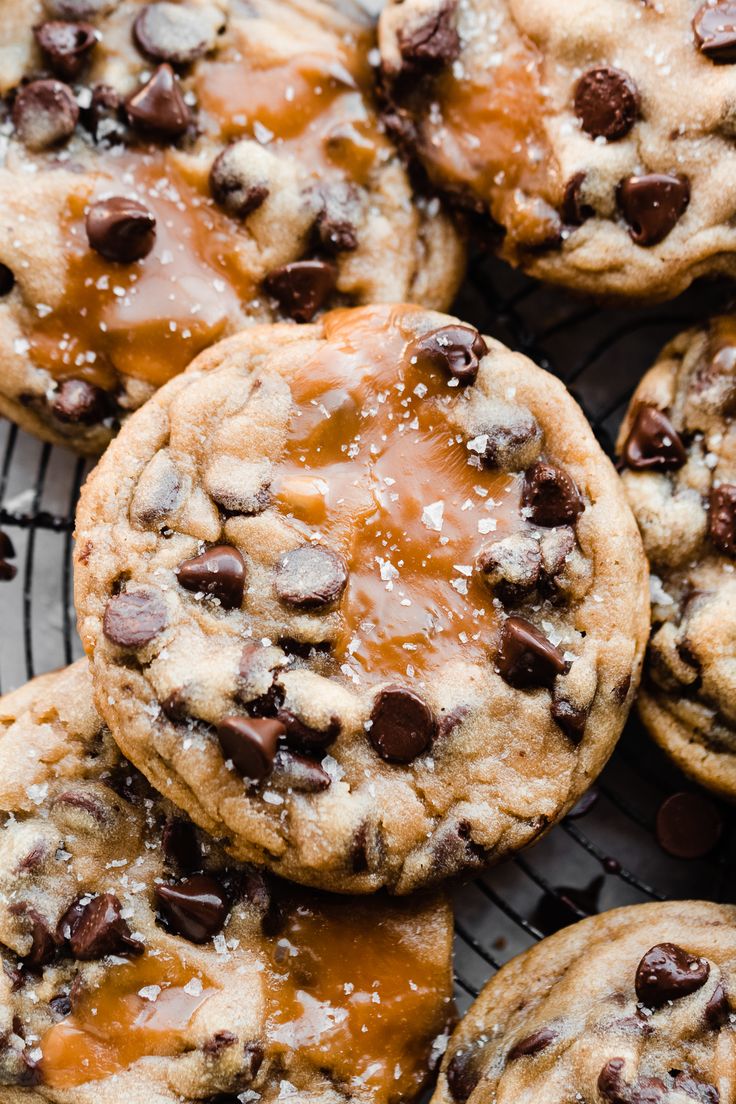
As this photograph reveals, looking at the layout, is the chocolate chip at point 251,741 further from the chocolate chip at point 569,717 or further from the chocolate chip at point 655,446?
the chocolate chip at point 655,446

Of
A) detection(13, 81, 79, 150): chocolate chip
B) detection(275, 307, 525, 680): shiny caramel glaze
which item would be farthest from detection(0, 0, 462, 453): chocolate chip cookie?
detection(275, 307, 525, 680): shiny caramel glaze

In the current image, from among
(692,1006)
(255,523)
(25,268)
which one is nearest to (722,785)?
(692,1006)

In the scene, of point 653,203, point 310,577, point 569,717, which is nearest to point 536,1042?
point 569,717

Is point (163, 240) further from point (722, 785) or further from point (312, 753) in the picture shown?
point (722, 785)

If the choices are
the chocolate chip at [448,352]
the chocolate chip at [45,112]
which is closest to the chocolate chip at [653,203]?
the chocolate chip at [448,352]

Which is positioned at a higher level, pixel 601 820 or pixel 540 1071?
pixel 540 1071

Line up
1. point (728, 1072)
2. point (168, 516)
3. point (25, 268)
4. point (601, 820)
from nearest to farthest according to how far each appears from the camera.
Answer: point (728, 1072) → point (168, 516) → point (25, 268) → point (601, 820)

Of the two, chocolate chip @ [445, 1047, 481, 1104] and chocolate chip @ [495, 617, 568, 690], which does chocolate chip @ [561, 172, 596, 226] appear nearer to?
chocolate chip @ [495, 617, 568, 690]
